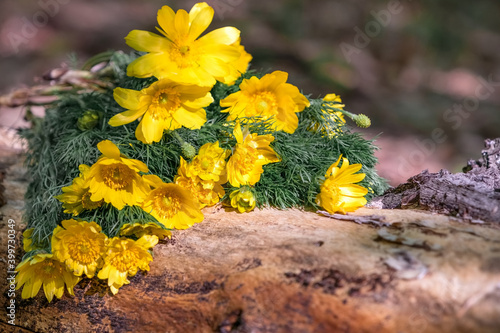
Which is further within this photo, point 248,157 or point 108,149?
point 248,157

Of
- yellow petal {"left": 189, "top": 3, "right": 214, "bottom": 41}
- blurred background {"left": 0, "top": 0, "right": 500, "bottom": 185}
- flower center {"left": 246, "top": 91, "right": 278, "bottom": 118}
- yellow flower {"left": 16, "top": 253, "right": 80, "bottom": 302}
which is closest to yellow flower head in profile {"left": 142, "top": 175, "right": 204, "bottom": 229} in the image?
yellow flower {"left": 16, "top": 253, "right": 80, "bottom": 302}

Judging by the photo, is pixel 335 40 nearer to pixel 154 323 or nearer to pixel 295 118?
pixel 295 118

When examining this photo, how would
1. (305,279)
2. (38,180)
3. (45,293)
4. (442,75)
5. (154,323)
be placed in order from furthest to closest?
(442,75) → (38,180) → (45,293) → (154,323) → (305,279)

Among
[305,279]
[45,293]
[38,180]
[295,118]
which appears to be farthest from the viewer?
[38,180]

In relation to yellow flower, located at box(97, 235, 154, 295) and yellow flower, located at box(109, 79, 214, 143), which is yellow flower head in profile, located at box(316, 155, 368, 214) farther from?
yellow flower, located at box(97, 235, 154, 295)

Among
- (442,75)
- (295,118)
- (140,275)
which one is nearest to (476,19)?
(442,75)

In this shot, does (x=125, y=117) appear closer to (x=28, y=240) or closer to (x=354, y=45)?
(x=28, y=240)

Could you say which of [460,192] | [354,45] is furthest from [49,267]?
[354,45]
